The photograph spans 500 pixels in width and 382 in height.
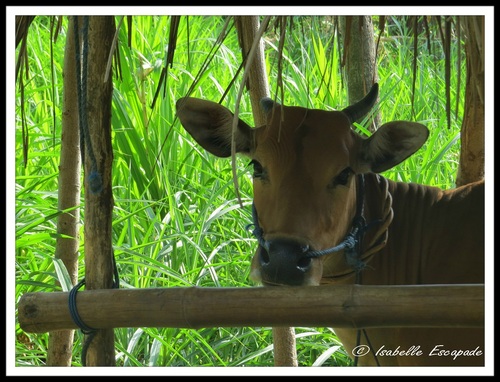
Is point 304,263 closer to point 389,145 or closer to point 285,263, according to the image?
point 285,263

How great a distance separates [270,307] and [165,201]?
8.44ft

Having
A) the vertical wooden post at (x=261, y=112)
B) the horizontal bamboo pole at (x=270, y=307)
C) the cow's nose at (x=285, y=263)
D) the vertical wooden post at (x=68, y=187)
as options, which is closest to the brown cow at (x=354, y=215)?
the cow's nose at (x=285, y=263)

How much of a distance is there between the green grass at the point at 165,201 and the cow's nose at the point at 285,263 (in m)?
1.08

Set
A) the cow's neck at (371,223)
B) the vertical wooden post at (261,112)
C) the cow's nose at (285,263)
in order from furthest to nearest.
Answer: the vertical wooden post at (261,112) → the cow's neck at (371,223) → the cow's nose at (285,263)

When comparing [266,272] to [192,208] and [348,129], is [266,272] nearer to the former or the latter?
[348,129]

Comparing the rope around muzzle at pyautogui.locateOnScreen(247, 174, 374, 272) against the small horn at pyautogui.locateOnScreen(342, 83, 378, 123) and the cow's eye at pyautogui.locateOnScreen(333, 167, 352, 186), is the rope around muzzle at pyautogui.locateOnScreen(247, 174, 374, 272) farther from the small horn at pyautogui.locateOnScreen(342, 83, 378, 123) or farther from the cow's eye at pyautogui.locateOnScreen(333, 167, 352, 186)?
the small horn at pyautogui.locateOnScreen(342, 83, 378, 123)

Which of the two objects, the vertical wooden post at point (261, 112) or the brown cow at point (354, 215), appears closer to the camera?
the brown cow at point (354, 215)

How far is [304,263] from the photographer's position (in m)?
2.48

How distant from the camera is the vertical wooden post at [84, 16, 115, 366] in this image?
7.53ft

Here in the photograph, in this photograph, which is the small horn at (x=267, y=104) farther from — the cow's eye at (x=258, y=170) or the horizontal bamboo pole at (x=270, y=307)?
the horizontal bamboo pole at (x=270, y=307)

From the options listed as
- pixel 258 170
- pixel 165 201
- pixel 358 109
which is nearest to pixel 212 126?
pixel 258 170

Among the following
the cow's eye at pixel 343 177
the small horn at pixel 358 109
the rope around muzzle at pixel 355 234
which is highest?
the small horn at pixel 358 109

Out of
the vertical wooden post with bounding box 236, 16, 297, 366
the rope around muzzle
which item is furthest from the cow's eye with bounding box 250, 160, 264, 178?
the vertical wooden post with bounding box 236, 16, 297, 366

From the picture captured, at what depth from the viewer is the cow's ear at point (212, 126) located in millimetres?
2830
